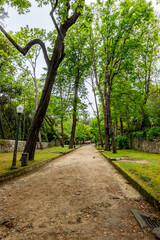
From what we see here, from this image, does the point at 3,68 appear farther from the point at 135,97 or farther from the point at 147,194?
the point at 147,194

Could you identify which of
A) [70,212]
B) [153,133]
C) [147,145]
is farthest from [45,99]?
[147,145]

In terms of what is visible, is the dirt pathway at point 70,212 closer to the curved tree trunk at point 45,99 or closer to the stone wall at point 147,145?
the curved tree trunk at point 45,99

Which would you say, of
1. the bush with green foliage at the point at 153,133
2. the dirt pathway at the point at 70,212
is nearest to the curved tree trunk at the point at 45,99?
the dirt pathway at the point at 70,212

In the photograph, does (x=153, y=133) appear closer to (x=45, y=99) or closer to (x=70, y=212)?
(x=45, y=99)

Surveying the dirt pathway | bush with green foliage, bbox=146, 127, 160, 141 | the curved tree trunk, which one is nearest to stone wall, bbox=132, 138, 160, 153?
bush with green foliage, bbox=146, 127, 160, 141

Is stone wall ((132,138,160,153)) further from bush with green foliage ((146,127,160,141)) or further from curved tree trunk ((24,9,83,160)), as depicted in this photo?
curved tree trunk ((24,9,83,160))

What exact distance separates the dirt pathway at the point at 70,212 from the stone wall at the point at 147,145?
9316 mm

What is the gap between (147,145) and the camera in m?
13.1

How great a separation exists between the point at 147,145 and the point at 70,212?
12.8 meters

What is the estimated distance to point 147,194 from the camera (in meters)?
2.78

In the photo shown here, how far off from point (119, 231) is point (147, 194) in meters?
1.31

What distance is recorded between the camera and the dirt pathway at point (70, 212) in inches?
71.5

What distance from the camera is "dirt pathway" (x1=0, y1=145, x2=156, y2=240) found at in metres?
1.82

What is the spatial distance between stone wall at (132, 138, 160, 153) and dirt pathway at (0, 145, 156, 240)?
9.32 m
